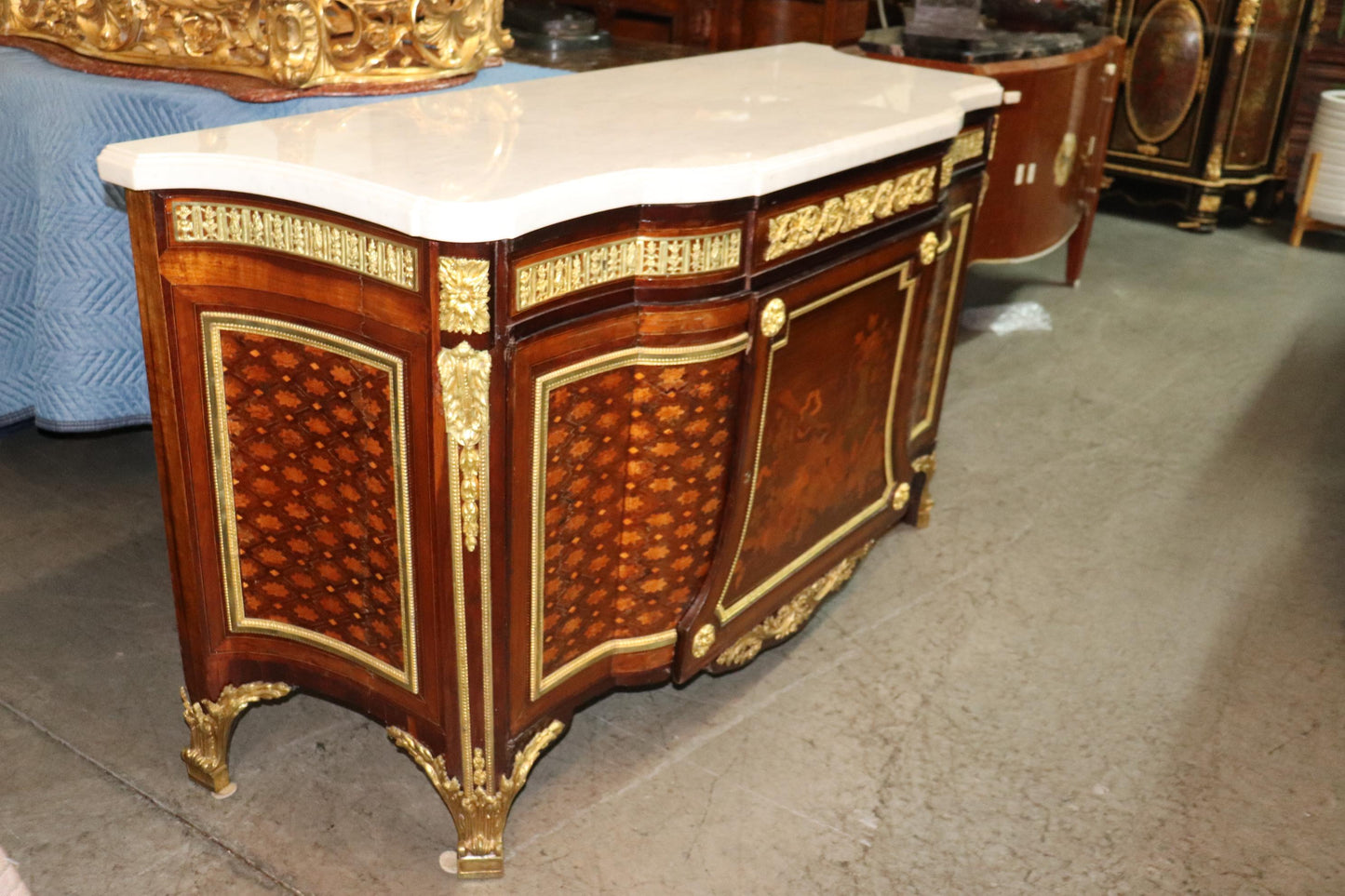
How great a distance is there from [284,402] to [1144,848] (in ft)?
4.24

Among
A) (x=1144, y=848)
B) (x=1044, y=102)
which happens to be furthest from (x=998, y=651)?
(x=1044, y=102)

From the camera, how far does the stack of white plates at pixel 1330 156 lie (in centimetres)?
446

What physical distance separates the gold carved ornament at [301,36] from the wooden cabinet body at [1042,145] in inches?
46.5

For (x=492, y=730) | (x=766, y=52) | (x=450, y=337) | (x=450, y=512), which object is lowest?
(x=492, y=730)

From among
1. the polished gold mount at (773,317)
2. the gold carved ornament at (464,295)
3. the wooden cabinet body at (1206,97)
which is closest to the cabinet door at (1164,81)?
the wooden cabinet body at (1206,97)

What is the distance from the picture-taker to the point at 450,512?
4.66ft

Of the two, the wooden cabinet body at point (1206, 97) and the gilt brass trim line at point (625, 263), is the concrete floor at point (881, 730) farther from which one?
the wooden cabinet body at point (1206, 97)

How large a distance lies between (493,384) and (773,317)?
0.45 metres

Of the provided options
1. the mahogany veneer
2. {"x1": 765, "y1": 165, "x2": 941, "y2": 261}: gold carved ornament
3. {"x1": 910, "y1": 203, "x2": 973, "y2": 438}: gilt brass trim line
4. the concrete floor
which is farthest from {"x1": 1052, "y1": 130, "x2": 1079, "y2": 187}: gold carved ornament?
the mahogany veneer

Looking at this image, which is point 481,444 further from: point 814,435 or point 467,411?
point 814,435

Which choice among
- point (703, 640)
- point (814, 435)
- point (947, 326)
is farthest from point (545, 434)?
point (947, 326)

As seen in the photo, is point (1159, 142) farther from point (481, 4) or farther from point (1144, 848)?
point (1144, 848)

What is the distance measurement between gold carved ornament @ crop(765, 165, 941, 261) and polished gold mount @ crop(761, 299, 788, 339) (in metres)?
0.06

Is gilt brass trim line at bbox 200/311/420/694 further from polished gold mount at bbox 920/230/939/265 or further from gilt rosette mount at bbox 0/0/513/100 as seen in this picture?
polished gold mount at bbox 920/230/939/265
